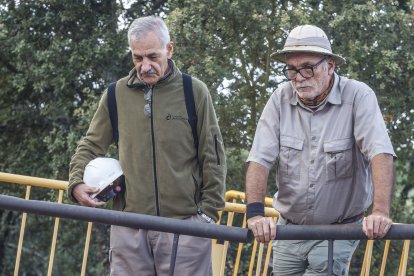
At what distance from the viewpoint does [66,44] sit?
440 inches

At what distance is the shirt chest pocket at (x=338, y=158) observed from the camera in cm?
369

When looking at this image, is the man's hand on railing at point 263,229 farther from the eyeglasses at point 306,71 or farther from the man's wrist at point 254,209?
the eyeglasses at point 306,71

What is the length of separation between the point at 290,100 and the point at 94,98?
700 centimetres

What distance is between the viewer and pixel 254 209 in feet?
11.5

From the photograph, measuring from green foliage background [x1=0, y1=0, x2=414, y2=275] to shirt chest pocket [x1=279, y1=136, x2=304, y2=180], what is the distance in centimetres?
567

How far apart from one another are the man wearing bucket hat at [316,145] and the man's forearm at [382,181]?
15 centimetres

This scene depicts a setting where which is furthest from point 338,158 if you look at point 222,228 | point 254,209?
point 222,228

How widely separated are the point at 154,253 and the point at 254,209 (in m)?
0.56

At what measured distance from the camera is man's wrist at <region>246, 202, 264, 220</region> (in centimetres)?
349

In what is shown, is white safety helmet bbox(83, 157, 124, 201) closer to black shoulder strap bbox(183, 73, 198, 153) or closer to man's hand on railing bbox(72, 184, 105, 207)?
man's hand on railing bbox(72, 184, 105, 207)

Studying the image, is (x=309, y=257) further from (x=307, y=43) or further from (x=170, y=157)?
(x=307, y=43)

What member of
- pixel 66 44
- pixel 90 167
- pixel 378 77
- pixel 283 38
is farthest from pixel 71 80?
pixel 90 167

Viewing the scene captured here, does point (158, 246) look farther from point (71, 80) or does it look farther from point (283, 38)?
point (71, 80)

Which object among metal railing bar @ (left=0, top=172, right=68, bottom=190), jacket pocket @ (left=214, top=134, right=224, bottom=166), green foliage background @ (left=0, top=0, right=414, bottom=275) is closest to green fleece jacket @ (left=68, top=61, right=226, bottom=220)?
jacket pocket @ (left=214, top=134, right=224, bottom=166)
